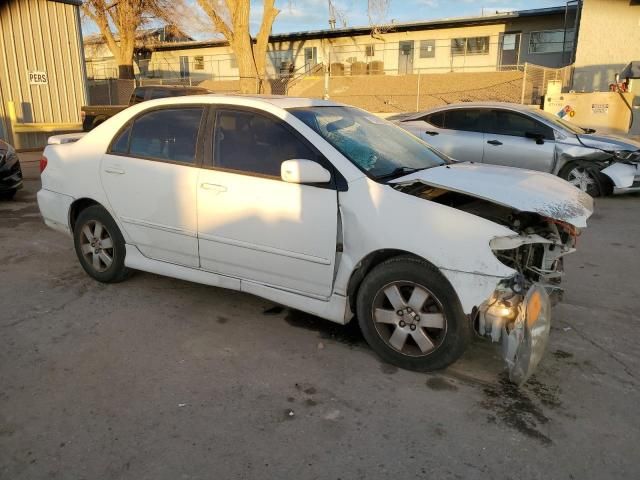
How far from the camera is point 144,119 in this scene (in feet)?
14.3

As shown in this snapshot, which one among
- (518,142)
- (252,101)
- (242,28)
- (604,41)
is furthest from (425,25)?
(252,101)

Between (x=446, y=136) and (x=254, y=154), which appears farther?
(x=446, y=136)

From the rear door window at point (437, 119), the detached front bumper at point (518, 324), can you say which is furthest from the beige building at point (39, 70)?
the detached front bumper at point (518, 324)

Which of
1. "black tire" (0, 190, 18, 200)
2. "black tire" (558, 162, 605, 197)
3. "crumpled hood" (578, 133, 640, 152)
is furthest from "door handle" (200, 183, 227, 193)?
"crumpled hood" (578, 133, 640, 152)

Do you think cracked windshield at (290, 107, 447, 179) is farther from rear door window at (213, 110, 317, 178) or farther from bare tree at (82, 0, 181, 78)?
bare tree at (82, 0, 181, 78)

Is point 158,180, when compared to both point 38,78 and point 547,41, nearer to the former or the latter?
point 38,78

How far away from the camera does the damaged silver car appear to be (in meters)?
8.26

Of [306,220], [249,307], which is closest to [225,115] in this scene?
[306,220]

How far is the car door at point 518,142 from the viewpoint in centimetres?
840

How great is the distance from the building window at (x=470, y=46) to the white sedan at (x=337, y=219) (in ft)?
91.9

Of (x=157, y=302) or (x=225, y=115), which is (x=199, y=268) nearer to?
(x=157, y=302)

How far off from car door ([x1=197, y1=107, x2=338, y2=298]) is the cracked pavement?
521 mm

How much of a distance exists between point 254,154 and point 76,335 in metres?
1.83

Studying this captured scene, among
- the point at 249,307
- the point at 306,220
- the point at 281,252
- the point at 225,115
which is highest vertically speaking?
the point at 225,115
